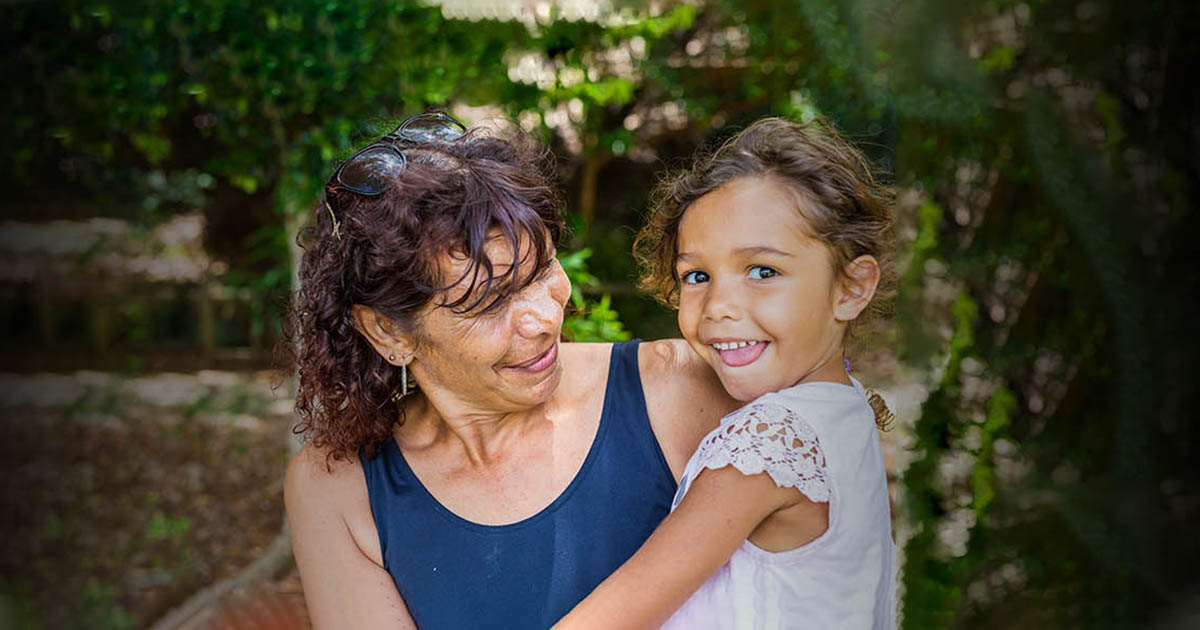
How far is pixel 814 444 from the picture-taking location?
59.1 inches

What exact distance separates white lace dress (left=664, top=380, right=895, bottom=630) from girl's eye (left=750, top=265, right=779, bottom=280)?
183 millimetres

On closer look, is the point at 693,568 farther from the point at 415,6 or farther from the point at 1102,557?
the point at 415,6

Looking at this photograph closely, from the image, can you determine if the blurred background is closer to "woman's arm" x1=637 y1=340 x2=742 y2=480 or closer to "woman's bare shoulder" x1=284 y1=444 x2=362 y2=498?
"woman's bare shoulder" x1=284 y1=444 x2=362 y2=498

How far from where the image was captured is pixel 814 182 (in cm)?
160

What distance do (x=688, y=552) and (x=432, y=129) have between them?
86 cm

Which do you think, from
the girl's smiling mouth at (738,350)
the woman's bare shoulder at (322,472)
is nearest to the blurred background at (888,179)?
the woman's bare shoulder at (322,472)

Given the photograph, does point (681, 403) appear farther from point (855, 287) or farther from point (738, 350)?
point (855, 287)

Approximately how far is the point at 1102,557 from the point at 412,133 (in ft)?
8.65

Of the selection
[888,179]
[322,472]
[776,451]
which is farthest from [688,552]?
[888,179]

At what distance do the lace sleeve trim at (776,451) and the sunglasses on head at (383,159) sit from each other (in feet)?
2.31

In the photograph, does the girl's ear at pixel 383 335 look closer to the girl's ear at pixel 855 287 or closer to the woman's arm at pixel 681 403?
the woman's arm at pixel 681 403

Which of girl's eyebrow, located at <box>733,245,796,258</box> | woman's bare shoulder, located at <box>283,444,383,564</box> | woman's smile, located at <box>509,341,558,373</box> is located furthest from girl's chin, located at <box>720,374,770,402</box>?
woman's bare shoulder, located at <box>283,444,383,564</box>

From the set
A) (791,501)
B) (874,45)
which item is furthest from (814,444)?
Answer: (874,45)

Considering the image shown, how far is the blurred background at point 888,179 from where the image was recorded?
3035mm
